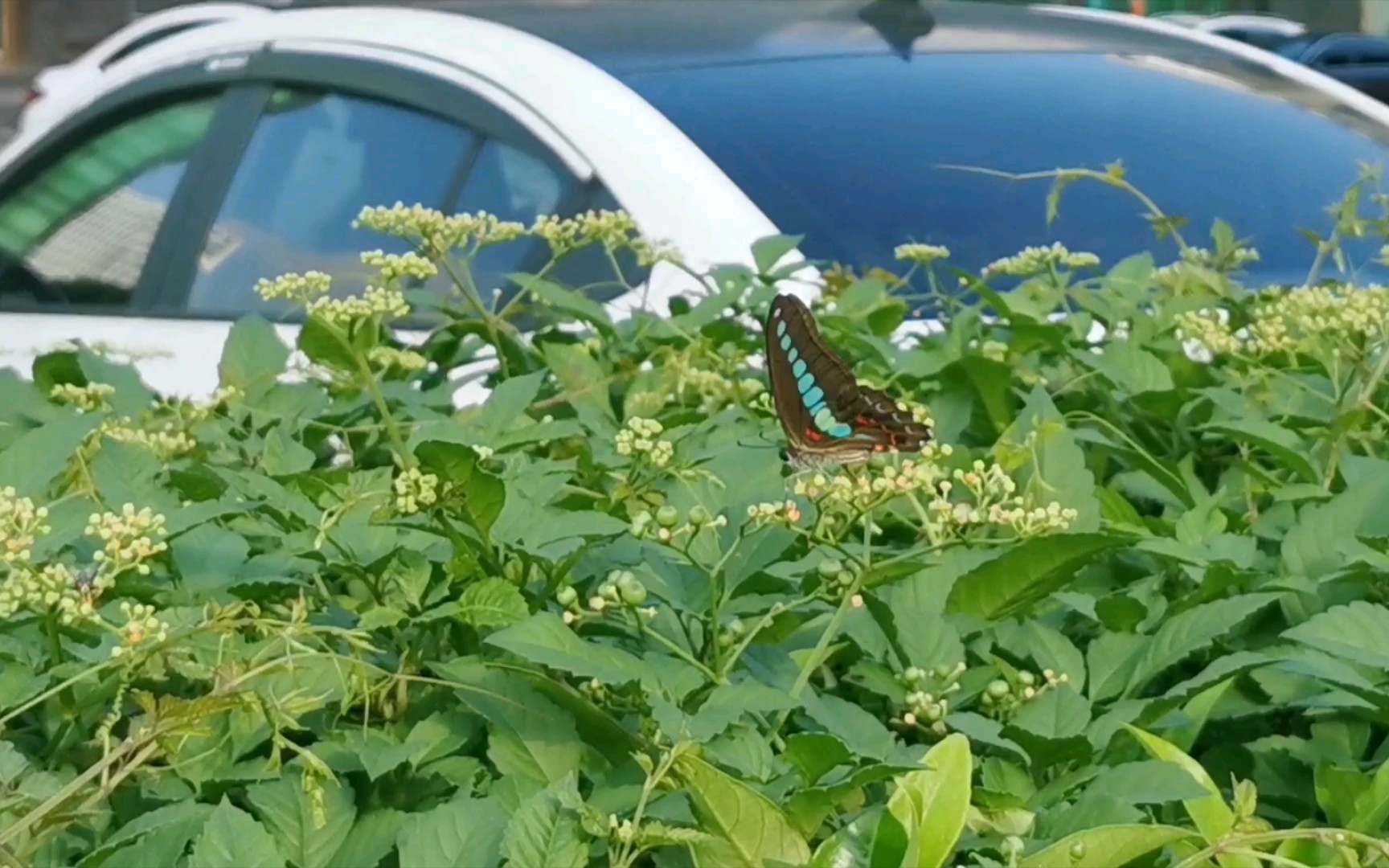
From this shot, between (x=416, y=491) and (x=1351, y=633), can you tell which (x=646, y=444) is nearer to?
(x=416, y=491)

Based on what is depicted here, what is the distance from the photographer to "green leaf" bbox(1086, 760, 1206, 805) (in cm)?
112

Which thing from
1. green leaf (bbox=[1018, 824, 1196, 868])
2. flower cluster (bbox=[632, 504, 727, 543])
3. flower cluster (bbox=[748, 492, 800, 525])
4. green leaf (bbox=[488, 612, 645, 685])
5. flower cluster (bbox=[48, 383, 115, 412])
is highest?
flower cluster (bbox=[748, 492, 800, 525])

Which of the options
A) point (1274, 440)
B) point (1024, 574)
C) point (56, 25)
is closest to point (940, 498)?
point (1024, 574)

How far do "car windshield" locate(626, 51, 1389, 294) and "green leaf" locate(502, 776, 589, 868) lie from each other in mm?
2053

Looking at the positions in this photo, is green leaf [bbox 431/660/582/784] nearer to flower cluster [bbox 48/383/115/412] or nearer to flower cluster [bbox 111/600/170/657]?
flower cluster [bbox 111/600/170/657]

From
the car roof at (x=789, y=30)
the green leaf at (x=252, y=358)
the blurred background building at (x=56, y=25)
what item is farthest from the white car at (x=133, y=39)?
the blurred background building at (x=56, y=25)

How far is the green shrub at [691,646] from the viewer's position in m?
1.11

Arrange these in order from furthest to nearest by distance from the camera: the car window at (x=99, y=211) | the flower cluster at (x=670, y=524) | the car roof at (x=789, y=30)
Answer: the car window at (x=99, y=211) < the car roof at (x=789, y=30) < the flower cluster at (x=670, y=524)

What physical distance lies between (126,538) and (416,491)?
0.20 metres

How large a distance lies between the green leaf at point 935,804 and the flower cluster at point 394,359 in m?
1.06

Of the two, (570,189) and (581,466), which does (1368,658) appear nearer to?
(581,466)

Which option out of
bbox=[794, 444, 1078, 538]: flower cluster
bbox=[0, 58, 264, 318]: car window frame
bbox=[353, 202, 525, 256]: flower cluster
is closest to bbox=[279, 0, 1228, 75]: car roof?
bbox=[0, 58, 264, 318]: car window frame

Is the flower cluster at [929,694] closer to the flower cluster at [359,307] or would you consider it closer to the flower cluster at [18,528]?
the flower cluster at [18,528]

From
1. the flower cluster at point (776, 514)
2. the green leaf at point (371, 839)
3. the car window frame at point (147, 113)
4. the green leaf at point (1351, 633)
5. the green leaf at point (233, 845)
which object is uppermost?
the flower cluster at point (776, 514)
